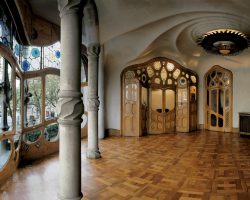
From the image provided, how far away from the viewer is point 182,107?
9703mm

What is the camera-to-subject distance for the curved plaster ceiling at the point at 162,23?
16.0 ft

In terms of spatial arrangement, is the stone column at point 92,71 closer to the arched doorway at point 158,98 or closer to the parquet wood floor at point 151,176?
the parquet wood floor at point 151,176

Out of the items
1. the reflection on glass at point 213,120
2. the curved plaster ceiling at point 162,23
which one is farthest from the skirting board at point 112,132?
the reflection on glass at point 213,120

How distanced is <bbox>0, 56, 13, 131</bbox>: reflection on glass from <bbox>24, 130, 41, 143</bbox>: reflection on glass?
96cm

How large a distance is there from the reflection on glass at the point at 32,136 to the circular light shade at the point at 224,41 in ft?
17.9

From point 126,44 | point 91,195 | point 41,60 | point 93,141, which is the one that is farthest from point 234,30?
point 91,195

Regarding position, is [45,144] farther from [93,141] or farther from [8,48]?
[8,48]

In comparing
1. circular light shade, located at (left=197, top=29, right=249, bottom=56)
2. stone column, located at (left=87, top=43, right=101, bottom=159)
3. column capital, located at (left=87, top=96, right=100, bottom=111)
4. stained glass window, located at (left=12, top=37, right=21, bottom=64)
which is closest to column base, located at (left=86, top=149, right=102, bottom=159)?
stone column, located at (left=87, top=43, right=101, bottom=159)

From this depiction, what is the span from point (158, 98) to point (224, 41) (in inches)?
142

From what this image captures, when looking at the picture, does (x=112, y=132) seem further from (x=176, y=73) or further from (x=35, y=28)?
(x=35, y=28)

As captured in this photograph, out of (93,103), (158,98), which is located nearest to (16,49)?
(93,103)

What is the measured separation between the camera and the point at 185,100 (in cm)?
970

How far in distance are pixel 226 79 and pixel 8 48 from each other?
8933mm

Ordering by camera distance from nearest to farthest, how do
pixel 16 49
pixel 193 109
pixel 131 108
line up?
1. pixel 16 49
2. pixel 131 108
3. pixel 193 109
